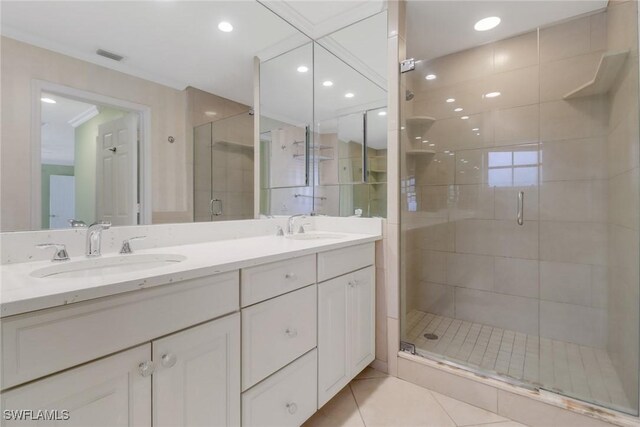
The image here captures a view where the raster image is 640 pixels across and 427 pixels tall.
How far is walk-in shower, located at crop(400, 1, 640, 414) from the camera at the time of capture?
1.51 metres

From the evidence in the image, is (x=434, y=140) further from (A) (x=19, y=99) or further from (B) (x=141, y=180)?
(A) (x=19, y=99)

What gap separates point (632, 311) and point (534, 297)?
2.56 ft

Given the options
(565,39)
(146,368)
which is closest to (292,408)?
(146,368)

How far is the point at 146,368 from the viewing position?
735 millimetres

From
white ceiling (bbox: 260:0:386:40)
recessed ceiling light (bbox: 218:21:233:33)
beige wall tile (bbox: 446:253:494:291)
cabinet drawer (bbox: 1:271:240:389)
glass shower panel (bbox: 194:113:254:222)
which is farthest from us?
beige wall tile (bbox: 446:253:494:291)

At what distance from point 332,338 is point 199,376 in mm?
683

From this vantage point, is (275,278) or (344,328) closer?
(275,278)

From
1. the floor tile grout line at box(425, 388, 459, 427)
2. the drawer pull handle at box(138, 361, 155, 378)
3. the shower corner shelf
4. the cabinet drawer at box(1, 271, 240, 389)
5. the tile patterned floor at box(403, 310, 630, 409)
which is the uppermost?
the shower corner shelf

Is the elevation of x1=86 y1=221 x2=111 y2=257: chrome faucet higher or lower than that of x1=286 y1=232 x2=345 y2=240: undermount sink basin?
higher

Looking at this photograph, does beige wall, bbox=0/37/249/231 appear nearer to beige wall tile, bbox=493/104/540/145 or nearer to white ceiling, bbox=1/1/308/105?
white ceiling, bbox=1/1/308/105

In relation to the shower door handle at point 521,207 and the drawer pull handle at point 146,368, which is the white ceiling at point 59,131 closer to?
the drawer pull handle at point 146,368

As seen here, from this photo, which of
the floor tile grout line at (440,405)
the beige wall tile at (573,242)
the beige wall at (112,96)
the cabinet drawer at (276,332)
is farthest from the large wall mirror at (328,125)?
the beige wall tile at (573,242)

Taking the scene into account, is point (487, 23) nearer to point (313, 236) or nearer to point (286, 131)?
point (286, 131)

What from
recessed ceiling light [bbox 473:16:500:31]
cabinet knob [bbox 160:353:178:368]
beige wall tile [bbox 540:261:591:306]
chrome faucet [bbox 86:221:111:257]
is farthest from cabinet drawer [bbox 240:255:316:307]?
recessed ceiling light [bbox 473:16:500:31]
